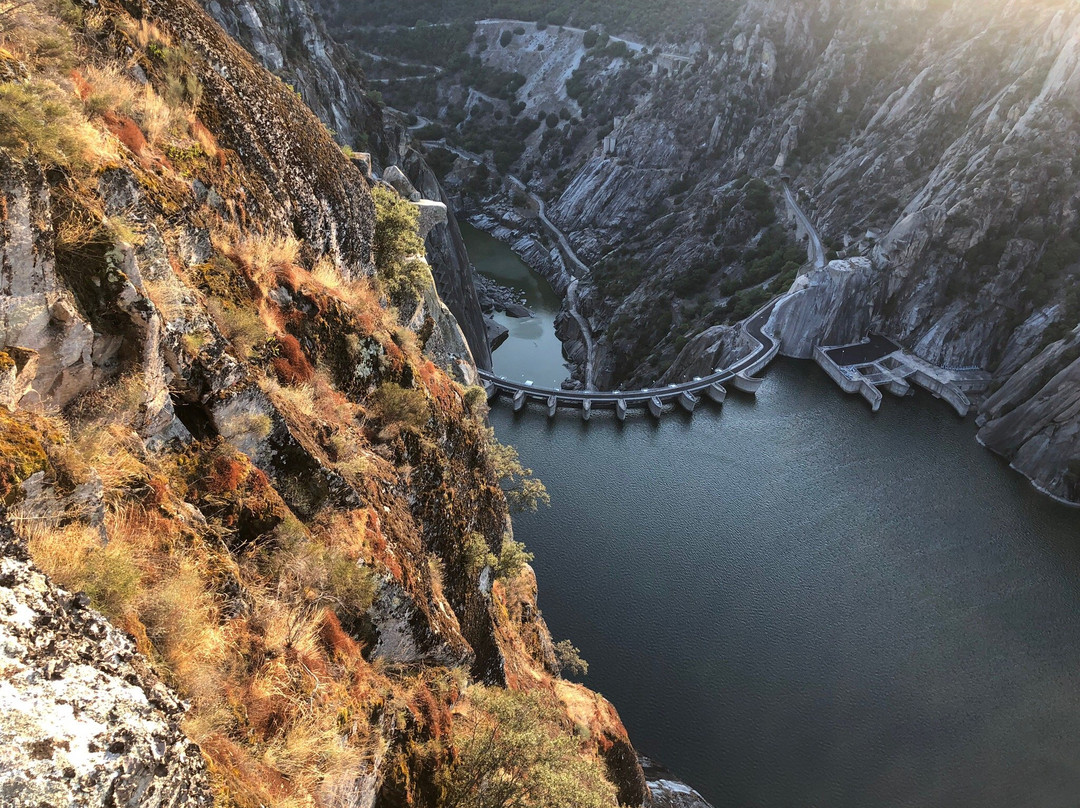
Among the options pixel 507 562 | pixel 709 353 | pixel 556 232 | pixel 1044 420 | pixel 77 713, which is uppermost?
pixel 77 713

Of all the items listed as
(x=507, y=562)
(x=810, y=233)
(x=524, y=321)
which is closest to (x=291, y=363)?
(x=507, y=562)

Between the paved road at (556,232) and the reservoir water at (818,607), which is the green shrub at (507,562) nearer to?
the reservoir water at (818,607)

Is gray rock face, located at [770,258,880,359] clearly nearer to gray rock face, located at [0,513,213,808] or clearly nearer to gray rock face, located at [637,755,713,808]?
gray rock face, located at [637,755,713,808]

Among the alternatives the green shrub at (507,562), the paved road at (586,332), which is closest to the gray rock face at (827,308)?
the paved road at (586,332)

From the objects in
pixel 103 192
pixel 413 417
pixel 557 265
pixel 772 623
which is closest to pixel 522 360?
pixel 557 265

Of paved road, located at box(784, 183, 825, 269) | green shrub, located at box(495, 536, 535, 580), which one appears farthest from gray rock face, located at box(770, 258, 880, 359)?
green shrub, located at box(495, 536, 535, 580)

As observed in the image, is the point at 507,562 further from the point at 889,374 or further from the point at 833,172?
the point at 833,172
